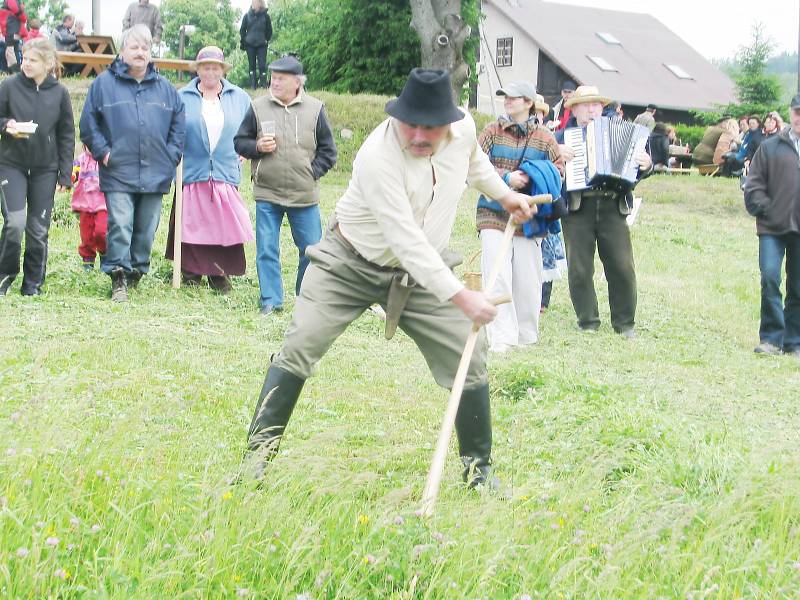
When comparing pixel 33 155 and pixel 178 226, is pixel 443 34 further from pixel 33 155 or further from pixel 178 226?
pixel 33 155

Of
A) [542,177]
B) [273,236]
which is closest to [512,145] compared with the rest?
[542,177]

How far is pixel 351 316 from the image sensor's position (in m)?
5.29

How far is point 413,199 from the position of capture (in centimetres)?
496

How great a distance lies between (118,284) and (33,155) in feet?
4.44

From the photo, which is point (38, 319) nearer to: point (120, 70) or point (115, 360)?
point (115, 360)

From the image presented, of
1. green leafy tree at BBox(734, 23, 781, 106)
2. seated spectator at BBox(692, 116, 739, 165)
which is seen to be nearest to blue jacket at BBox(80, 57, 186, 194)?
seated spectator at BBox(692, 116, 739, 165)

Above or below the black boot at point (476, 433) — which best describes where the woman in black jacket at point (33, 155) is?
above

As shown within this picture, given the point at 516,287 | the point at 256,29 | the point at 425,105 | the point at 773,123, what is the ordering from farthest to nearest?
the point at 256,29 → the point at 773,123 → the point at 516,287 → the point at 425,105

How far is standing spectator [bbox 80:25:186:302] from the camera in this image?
9.92 meters

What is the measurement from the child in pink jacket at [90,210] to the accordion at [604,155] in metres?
4.56

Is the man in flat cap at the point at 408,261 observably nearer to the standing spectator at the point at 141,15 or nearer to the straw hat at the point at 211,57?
the straw hat at the point at 211,57

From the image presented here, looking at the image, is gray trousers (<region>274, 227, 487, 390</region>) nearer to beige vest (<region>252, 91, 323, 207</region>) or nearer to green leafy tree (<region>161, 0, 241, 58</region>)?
beige vest (<region>252, 91, 323, 207</region>)

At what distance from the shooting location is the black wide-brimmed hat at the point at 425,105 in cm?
466

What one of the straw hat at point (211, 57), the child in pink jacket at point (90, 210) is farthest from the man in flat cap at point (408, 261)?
the child in pink jacket at point (90, 210)
